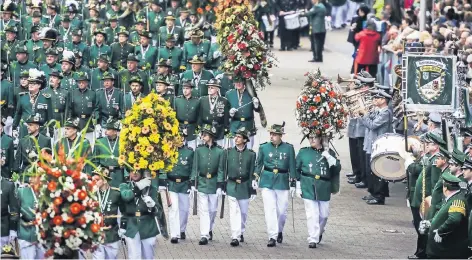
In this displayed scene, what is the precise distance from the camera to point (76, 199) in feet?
49.8

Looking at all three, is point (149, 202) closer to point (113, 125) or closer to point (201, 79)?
Answer: point (113, 125)

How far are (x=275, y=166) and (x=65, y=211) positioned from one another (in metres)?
5.94

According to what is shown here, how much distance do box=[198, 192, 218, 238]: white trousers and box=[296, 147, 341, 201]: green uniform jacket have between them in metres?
1.27

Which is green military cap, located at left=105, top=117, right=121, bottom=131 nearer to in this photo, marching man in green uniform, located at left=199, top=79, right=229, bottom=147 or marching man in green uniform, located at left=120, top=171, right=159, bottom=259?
marching man in green uniform, located at left=120, top=171, right=159, bottom=259

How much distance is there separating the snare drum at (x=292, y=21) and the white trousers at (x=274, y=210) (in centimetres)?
2013

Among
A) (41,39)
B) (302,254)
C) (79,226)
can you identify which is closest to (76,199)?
(79,226)

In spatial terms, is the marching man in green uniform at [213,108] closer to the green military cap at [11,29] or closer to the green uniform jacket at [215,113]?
the green uniform jacket at [215,113]

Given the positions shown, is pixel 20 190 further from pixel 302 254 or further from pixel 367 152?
pixel 367 152

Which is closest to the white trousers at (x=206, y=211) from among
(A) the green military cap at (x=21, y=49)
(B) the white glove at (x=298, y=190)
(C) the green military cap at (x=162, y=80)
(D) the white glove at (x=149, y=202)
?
(B) the white glove at (x=298, y=190)

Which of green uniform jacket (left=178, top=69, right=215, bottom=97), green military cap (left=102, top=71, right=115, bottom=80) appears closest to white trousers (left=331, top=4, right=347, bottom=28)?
green uniform jacket (left=178, top=69, right=215, bottom=97)

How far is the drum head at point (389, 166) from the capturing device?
2166 cm

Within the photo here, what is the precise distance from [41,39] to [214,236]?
9.64 metres

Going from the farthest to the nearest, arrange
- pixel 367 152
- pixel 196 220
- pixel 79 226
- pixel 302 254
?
pixel 367 152, pixel 196 220, pixel 302 254, pixel 79 226

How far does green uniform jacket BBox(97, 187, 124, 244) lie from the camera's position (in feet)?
58.0
